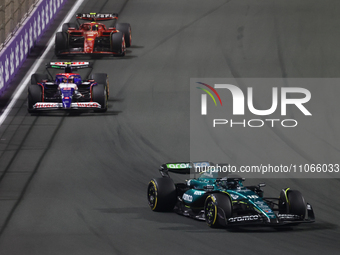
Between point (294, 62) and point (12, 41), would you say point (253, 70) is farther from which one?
point (12, 41)

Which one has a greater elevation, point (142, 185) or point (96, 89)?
point (96, 89)

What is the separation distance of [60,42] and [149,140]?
9205mm

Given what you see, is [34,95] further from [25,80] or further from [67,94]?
[25,80]

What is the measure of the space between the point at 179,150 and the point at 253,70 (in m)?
8.38

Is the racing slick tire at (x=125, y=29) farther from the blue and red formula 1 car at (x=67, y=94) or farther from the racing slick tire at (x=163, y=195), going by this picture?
the racing slick tire at (x=163, y=195)

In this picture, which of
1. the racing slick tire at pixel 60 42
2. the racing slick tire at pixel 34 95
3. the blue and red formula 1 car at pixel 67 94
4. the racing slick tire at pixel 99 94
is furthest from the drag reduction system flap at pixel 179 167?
the racing slick tire at pixel 60 42

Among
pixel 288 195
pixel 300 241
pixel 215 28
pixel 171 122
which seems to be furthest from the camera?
pixel 215 28

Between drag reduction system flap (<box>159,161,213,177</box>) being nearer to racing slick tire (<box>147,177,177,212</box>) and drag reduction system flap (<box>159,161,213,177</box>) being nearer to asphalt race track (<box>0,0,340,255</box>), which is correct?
racing slick tire (<box>147,177,177,212</box>)

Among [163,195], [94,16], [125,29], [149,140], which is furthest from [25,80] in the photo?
[163,195]

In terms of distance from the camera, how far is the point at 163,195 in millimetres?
14406

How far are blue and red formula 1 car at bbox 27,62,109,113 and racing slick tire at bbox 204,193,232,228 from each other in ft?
32.1

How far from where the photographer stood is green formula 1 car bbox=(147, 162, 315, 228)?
42.5ft

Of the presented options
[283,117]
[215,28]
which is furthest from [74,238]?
[215,28]

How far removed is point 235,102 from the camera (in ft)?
81.8
